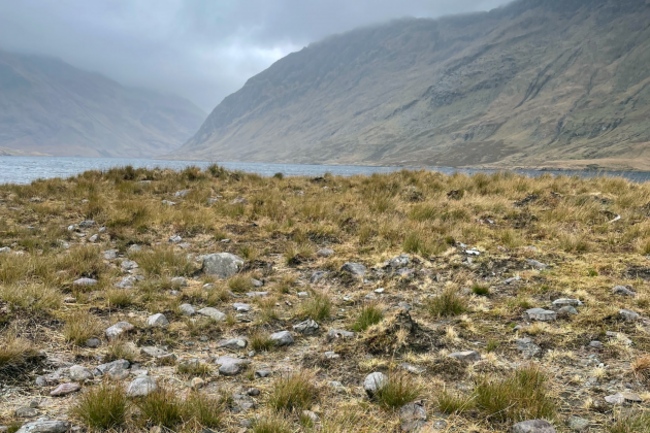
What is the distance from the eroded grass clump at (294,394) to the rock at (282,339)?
111 cm

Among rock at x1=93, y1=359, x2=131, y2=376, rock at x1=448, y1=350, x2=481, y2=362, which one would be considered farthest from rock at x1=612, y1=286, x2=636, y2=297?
rock at x1=93, y1=359, x2=131, y2=376

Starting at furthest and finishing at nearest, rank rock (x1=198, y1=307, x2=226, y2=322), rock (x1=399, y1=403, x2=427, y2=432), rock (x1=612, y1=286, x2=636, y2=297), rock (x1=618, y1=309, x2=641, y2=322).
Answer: rock (x1=612, y1=286, x2=636, y2=297) → rock (x1=198, y1=307, x2=226, y2=322) → rock (x1=618, y1=309, x2=641, y2=322) → rock (x1=399, y1=403, x2=427, y2=432)

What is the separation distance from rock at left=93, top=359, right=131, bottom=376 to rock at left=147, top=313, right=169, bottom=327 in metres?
0.93

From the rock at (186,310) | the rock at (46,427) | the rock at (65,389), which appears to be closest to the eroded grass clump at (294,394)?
the rock at (46,427)

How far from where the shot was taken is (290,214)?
36.3 feet

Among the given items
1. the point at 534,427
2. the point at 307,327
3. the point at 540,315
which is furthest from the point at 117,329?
the point at 540,315

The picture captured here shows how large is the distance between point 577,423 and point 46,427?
3.95m

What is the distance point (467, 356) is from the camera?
3801 millimetres

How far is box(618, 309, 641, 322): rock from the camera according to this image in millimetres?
4406

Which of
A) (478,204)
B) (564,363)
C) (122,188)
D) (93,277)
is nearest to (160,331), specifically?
(93,277)

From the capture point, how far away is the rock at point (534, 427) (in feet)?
8.56

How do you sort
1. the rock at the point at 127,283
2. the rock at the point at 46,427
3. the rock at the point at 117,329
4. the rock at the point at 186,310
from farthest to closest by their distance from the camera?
1. the rock at the point at 127,283
2. the rock at the point at 186,310
3. the rock at the point at 117,329
4. the rock at the point at 46,427

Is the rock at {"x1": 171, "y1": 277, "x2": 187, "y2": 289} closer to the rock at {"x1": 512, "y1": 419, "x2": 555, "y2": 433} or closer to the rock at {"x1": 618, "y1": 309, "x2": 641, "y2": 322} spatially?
the rock at {"x1": 512, "y1": 419, "x2": 555, "y2": 433}

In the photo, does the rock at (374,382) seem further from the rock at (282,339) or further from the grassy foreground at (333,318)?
the rock at (282,339)
